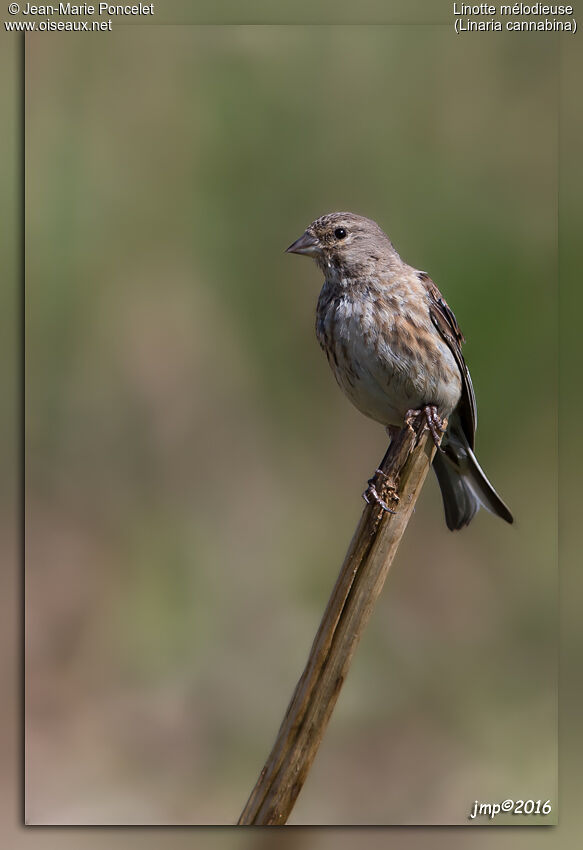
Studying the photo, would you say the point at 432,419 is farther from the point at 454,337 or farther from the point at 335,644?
the point at 335,644

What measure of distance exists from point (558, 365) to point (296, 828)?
6.58ft

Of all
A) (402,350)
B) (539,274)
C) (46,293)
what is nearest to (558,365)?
(539,274)

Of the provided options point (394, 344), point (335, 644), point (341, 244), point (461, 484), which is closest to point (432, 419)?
point (394, 344)

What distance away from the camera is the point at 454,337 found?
4.30m

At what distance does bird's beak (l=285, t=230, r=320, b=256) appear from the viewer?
14.3 ft

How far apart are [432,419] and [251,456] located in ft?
2.94

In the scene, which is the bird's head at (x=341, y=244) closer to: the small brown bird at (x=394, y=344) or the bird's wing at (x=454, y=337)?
the small brown bird at (x=394, y=344)

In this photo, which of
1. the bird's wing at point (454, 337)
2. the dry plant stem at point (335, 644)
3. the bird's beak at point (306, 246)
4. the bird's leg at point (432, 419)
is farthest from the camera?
the bird's beak at point (306, 246)

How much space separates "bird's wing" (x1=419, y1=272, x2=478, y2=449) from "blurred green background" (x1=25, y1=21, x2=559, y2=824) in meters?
0.16

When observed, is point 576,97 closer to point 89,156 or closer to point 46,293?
point 89,156

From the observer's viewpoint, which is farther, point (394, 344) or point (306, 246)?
point (306, 246)

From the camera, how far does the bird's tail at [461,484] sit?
172 inches

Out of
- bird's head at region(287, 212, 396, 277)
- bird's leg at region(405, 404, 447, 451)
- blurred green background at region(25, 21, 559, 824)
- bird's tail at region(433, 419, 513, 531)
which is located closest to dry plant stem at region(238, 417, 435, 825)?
bird's leg at region(405, 404, 447, 451)

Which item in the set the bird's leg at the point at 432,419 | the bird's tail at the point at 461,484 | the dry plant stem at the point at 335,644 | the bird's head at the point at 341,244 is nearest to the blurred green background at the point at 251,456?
the bird's tail at the point at 461,484
